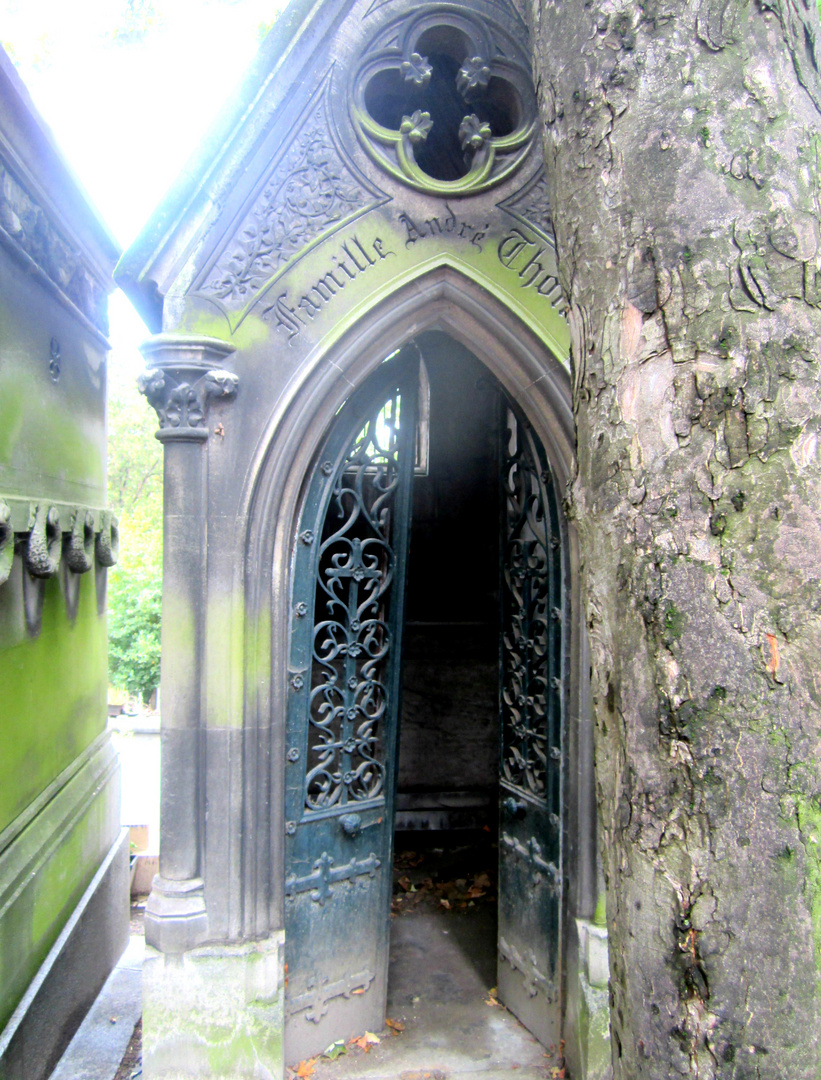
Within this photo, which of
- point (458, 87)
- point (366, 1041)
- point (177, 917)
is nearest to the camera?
point (177, 917)

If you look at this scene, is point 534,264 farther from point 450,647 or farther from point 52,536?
point 450,647

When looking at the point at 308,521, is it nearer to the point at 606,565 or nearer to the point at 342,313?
the point at 342,313

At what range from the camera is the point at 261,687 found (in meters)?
3.24

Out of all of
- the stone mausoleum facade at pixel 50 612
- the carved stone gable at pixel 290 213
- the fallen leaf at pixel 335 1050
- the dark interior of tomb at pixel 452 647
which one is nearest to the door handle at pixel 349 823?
the fallen leaf at pixel 335 1050

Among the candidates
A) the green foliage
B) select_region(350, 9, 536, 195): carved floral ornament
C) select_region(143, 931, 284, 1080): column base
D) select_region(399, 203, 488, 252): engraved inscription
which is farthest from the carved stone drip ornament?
the green foliage

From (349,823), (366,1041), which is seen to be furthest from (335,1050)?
(349,823)

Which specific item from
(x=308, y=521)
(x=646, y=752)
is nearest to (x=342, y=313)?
(x=308, y=521)

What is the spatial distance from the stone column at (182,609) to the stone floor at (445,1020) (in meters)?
1.07

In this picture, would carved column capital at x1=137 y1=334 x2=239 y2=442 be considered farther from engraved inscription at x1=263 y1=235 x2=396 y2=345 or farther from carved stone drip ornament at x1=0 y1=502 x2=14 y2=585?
carved stone drip ornament at x1=0 y1=502 x2=14 y2=585

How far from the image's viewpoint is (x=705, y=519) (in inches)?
51.3

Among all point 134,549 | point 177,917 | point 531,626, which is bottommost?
point 177,917

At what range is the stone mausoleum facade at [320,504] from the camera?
3195mm

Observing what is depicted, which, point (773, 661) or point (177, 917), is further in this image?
point (177, 917)

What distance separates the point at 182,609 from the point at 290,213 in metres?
1.76
